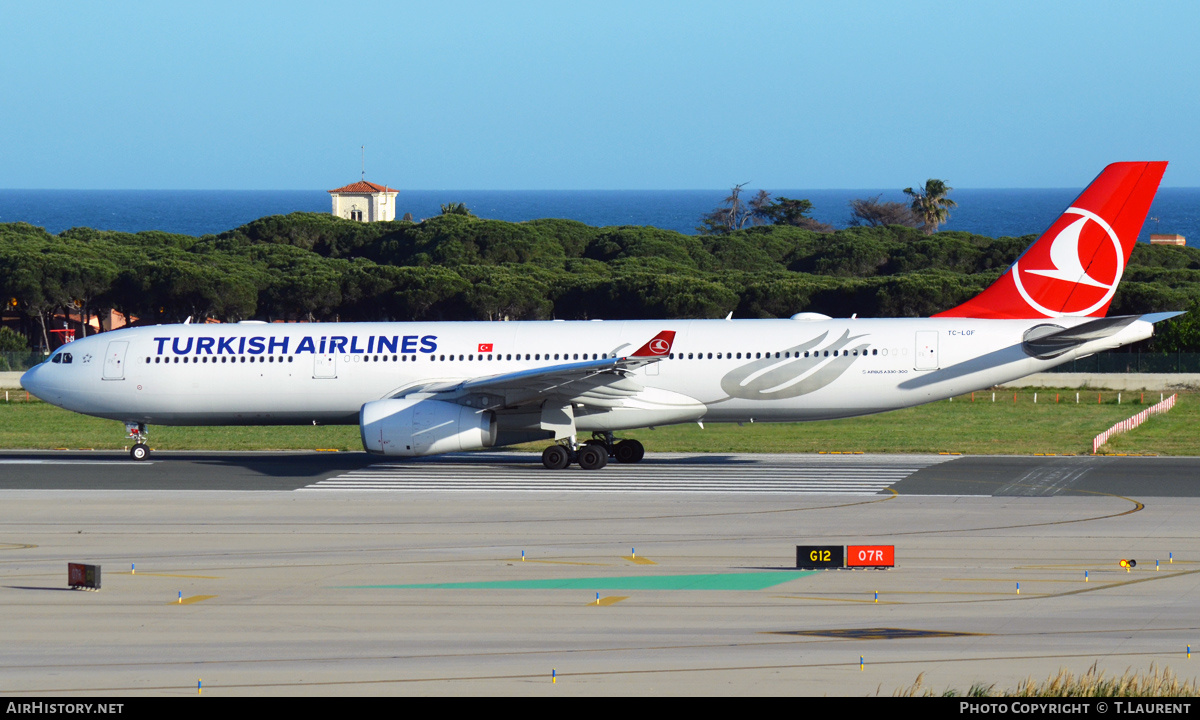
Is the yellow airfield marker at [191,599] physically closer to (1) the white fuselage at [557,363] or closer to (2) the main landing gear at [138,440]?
(1) the white fuselage at [557,363]

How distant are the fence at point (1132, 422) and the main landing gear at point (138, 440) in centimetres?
2499

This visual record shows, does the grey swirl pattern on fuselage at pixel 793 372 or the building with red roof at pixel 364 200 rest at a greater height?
the building with red roof at pixel 364 200

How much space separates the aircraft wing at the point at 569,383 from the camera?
28453 mm

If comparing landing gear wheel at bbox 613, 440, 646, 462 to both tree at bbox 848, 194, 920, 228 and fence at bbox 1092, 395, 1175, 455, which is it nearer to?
fence at bbox 1092, 395, 1175, 455

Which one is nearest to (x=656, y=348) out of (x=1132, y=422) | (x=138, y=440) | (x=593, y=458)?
(x=593, y=458)

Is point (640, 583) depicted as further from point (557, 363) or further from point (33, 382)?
point (33, 382)

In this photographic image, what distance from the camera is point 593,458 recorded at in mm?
31000

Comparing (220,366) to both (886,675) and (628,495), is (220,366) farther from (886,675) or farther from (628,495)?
(886,675)

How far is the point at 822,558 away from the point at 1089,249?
16.1 m

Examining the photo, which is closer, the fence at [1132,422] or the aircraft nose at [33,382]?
the aircraft nose at [33,382]

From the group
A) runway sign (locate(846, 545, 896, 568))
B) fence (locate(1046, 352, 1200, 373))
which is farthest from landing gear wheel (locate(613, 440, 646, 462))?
fence (locate(1046, 352, 1200, 373))

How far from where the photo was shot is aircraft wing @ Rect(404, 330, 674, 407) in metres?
28.5

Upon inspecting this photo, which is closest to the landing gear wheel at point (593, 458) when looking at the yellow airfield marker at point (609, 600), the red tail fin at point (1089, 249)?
the red tail fin at point (1089, 249)

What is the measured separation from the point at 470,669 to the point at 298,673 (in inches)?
66.3
